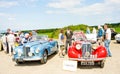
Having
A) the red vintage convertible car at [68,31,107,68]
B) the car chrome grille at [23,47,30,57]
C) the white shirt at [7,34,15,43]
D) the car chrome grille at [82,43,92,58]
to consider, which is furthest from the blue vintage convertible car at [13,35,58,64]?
the white shirt at [7,34,15,43]

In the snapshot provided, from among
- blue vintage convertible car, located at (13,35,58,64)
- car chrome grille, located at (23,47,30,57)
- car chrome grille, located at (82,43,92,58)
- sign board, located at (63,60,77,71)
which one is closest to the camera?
sign board, located at (63,60,77,71)

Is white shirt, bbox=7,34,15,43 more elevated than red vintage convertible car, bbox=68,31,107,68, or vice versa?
white shirt, bbox=7,34,15,43

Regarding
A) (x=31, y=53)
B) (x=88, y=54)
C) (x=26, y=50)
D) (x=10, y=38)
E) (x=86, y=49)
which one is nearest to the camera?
(x=88, y=54)

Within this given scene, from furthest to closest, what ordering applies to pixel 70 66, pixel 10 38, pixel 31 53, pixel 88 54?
pixel 10 38, pixel 31 53, pixel 88 54, pixel 70 66

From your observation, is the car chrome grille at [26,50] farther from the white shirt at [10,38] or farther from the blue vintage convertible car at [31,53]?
the white shirt at [10,38]

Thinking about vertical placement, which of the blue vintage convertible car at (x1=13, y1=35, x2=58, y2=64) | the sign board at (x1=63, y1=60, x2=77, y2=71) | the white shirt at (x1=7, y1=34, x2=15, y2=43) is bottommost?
the sign board at (x1=63, y1=60, x2=77, y2=71)

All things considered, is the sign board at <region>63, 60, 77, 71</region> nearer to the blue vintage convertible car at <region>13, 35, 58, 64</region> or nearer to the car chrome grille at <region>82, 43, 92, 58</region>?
the car chrome grille at <region>82, 43, 92, 58</region>

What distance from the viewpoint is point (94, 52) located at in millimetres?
11195

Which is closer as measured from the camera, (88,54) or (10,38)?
(88,54)

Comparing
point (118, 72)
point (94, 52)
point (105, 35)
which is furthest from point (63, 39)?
point (118, 72)

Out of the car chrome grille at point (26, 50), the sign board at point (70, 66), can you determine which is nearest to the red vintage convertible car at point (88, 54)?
the sign board at point (70, 66)

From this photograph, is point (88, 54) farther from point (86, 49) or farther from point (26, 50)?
point (26, 50)

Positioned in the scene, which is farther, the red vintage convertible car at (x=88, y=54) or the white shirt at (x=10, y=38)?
the white shirt at (x=10, y=38)

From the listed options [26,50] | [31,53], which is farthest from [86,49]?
[26,50]
